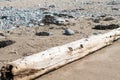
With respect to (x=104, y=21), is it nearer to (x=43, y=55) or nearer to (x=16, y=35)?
(x=16, y=35)

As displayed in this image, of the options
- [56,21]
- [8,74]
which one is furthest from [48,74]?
[56,21]

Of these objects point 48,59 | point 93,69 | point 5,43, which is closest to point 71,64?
point 93,69

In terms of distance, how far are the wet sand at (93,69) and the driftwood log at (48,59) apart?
0.13 metres

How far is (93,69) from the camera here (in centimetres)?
713

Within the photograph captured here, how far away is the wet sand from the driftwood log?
0.44 feet

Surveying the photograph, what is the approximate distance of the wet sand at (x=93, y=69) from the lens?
6.65 meters

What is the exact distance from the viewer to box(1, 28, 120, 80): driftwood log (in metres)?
5.86

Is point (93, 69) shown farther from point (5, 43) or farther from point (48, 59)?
point (5, 43)

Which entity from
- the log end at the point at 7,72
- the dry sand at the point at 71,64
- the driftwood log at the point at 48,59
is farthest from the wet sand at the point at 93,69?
the log end at the point at 7,72

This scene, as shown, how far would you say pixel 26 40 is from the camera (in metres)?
10.3

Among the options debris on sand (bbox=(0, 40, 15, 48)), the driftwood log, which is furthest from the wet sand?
debris on sand (bbox=(0, 40, 15, 48))

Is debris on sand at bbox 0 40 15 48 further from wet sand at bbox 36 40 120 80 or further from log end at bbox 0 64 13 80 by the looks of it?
log end at bbox 0 64 13 80

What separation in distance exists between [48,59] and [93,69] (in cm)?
114

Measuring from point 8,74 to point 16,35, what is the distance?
5429mm
